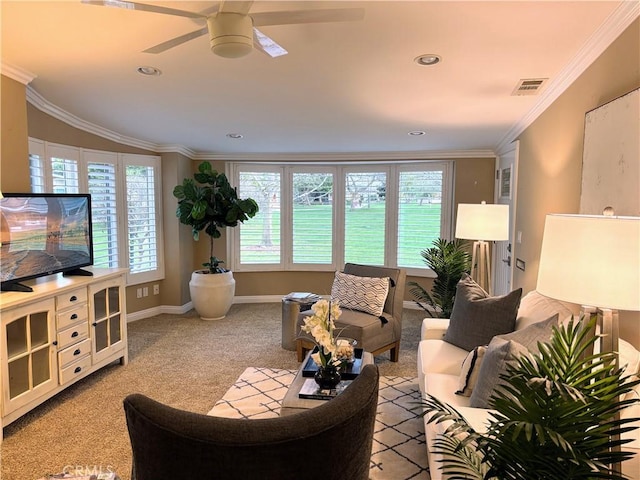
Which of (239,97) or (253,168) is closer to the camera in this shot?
(239,97)

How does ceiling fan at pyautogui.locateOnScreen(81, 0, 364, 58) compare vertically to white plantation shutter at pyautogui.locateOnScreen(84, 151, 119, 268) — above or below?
above

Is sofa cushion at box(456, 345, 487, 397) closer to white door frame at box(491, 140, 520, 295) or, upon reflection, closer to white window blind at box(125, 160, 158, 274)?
white door frame at box(491, 140, 520, 295)

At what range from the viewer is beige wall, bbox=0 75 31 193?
2.79m

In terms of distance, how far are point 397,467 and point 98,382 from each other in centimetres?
253

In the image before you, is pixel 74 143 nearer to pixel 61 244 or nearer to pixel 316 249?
pixel 61 244

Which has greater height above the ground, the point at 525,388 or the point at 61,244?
the point at 61,244

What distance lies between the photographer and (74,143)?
14.2 ft

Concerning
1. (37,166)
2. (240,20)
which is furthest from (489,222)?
(37,166)

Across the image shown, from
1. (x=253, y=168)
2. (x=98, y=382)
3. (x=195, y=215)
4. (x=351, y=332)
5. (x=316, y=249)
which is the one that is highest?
(x=253, y=168)

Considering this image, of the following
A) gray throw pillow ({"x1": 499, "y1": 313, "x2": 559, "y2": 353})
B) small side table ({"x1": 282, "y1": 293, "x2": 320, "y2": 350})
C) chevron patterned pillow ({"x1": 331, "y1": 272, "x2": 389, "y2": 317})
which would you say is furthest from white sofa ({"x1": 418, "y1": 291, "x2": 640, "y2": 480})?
small side table ({"x1": 282, "y1": 293, "x2": 320, "y2": 350})

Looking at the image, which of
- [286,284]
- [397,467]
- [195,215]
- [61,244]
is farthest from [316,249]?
[397,467]

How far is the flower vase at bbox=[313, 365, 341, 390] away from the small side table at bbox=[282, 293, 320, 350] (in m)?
1.74

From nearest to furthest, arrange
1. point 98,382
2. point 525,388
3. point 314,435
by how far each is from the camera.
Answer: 1. point 314,435
2. point 525,388
3. point 98,382

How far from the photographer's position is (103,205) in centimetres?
478
